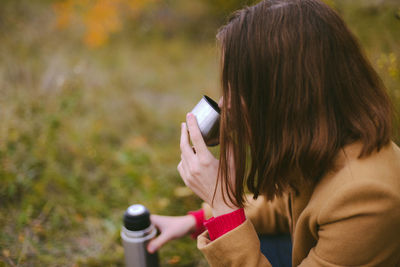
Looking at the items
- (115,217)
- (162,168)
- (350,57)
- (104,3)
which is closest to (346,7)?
(350,57)

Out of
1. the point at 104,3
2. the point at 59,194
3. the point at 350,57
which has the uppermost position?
the point at 104,3

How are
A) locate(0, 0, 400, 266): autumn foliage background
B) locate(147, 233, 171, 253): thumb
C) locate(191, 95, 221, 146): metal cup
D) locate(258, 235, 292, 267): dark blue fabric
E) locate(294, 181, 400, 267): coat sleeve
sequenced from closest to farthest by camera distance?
locate(294, 181, 400, 267): coat sleeve
locate(191, 95, 221, 146): metal cup
locate(258, 235, 292, 267): dark blue fabric
locate(147, 233, 171, 253): thumb
locate(0, 0, 400, 266): autumn foliage background

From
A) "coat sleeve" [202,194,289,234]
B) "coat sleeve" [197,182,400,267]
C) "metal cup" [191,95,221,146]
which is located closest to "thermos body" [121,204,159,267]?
"coat sleeve" [202,194,289,234]

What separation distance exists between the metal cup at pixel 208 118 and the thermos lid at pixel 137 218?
21.7 inches

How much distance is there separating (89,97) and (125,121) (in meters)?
0.72

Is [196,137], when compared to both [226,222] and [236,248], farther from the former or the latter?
[236,248]

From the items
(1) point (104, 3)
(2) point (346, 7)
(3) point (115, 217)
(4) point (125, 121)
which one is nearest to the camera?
(3) point (115, 217)

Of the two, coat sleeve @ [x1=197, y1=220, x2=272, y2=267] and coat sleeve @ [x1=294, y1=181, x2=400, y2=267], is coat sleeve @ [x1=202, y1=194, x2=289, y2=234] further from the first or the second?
coat sleeve @ [x1=294, y1=181, x2=400, y2=267]

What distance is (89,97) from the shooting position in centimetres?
448

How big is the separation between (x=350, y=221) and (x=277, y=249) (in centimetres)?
71

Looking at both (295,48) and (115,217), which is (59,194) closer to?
(115,217)

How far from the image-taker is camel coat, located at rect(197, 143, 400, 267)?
1.02 m

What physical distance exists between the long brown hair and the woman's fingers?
0.15 m

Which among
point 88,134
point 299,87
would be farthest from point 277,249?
point 88,134
